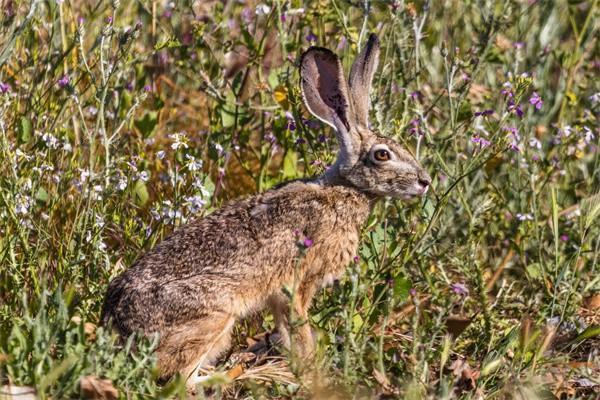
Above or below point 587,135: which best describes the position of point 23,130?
above

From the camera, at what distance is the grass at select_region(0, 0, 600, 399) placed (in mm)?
4160

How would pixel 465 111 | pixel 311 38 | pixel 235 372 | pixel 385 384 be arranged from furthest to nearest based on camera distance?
pixel 311 38 < pixel 465 111 < pixel 235 372 < pixel 385 384

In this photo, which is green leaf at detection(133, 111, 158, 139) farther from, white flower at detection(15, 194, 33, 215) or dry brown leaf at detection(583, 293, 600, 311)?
dry brown leaf at detection(583, 293, 600, 311)

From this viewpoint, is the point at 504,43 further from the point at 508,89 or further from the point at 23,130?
the point at 23,130

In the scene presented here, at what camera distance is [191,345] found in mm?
4602

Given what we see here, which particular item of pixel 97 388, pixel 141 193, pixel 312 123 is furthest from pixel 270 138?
pixel 97 388

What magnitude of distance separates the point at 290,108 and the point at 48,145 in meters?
1.47

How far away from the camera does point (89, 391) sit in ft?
12.6

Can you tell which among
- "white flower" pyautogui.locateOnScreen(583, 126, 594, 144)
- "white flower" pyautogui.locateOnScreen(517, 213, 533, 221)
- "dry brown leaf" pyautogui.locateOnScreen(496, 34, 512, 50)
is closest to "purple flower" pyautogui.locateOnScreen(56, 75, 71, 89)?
"white flower" pyautogui.locateOnScreen(517, 213, 533, 221)

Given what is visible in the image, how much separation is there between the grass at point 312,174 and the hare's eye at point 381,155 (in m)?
0.21

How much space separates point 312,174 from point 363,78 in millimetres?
747

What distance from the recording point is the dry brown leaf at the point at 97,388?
150 inches

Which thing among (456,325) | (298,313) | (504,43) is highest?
(504,43)

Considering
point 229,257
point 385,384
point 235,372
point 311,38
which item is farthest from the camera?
point 311,38
